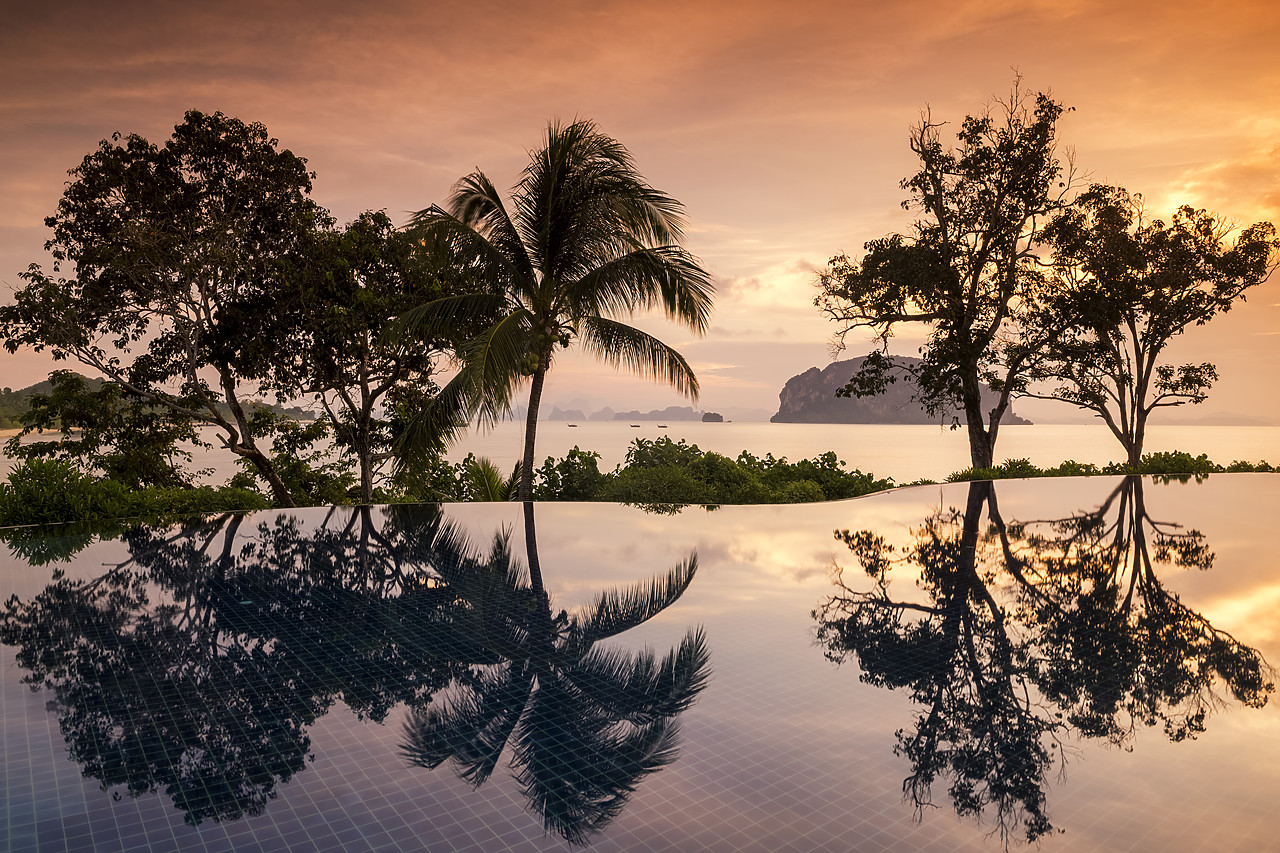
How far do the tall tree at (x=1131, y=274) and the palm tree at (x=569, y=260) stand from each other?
934 cm

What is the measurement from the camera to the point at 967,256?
16031mm

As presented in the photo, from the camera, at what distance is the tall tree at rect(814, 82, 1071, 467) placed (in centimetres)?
1544

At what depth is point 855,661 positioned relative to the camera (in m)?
4.84

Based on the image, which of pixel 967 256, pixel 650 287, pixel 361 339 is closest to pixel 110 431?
pixel 361 339

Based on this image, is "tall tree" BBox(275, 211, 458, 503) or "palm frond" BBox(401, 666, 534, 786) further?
"tall tree" BBox(275, 211, 458, 503)

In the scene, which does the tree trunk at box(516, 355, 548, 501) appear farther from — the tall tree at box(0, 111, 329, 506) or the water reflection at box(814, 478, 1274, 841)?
the water reflection at box(814, 478, 1274, 841)

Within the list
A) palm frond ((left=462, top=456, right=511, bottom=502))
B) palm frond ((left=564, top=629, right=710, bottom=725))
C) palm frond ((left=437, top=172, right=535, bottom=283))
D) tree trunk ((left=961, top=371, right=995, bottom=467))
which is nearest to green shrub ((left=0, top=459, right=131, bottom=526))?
palm frond ((left=462, top=456, right=511, bottom=502))

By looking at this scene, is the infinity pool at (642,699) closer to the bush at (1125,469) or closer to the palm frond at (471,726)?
the palm frond at (471,726)

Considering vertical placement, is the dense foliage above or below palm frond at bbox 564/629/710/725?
above

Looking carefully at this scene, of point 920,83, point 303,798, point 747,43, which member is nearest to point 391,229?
point 747,43

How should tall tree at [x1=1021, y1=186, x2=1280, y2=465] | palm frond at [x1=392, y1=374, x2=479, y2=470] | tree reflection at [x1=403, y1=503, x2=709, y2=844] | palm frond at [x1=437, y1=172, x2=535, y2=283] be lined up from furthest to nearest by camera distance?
tall tree at [x1=1021, y1=186, x2=1280, y2=465]
palm frond at [x1=437, y1=172, x2=535, y2=283]
palm frond at [x1=392, y1=374, x2=479, y2=470]
tree reflection at [x1=403, y1=503, x2=709, y2=844]

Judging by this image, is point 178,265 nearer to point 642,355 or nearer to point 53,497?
point 53,497

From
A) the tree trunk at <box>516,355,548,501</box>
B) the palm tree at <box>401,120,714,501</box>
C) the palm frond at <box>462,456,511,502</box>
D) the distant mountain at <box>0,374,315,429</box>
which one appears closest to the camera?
the palm tree at <box>401,120,714,501</box>

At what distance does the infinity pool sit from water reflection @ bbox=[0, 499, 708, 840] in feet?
0.08
